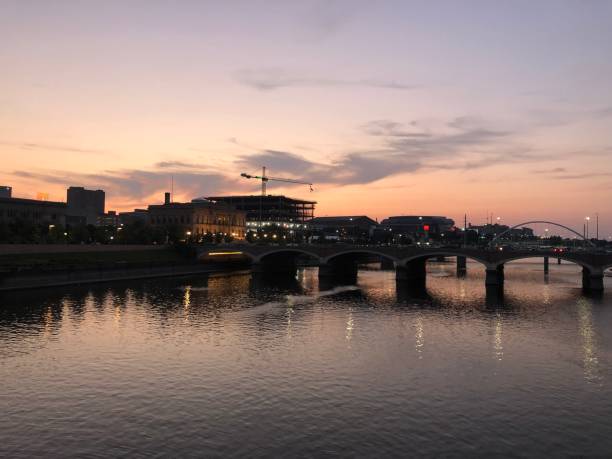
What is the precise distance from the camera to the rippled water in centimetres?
2862

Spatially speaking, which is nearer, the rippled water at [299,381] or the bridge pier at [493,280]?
the rippled water at [299,381]

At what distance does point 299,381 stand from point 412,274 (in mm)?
86552

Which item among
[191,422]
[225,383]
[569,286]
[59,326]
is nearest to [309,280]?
[569,286]

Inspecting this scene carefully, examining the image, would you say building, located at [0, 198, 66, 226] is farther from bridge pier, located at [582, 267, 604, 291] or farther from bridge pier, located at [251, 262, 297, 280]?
bridge pier, located at [582, 267, 604, 291]

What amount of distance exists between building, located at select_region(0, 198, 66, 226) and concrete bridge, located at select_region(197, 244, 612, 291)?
52.0 m

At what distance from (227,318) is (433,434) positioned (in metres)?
40.8

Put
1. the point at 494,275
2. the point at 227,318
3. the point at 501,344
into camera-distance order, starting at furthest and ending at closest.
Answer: the point at 494,275
the point at 227,318
the point at 501,344

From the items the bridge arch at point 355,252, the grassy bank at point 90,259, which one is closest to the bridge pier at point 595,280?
the bridge arch at point 355,252

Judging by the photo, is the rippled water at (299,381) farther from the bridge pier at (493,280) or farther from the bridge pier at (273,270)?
the bridge pier at (273,270)

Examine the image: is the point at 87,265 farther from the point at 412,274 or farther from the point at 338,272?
the point at 412,274

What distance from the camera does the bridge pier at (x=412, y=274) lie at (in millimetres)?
116169

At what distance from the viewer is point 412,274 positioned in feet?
401

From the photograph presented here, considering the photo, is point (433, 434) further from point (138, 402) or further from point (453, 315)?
point (453, 315)

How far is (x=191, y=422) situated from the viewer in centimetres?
3094
